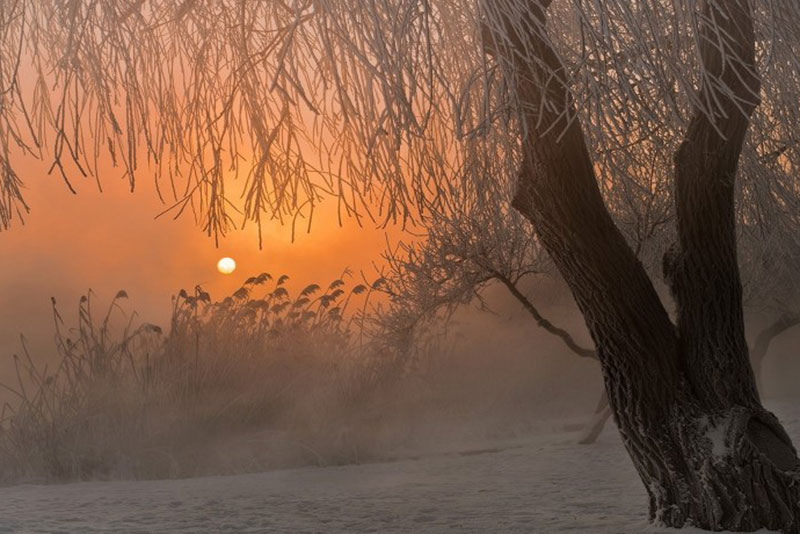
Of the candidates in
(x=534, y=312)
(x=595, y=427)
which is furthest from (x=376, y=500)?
(x=595, y=427)

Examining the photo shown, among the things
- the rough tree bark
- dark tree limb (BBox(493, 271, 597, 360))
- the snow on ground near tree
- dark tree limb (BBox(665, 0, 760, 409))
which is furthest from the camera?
dark tree limb (BBox(493, 271, 597, 360))

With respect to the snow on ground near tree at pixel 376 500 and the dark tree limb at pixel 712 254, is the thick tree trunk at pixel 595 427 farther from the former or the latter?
the dark tree limb at pixel 712 254

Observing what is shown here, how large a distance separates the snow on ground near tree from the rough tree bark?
454mm

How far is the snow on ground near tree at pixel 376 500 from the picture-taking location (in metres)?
6.50

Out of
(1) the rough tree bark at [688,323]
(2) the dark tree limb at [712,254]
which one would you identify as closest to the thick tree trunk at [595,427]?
(1) the rough tree bark at [688,323]

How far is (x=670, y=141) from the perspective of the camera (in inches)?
255

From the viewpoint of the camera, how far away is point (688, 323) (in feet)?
18.5

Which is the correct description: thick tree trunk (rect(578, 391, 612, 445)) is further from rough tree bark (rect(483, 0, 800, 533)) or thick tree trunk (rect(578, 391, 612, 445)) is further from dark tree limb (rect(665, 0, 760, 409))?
dark tree limb (rect(665, 0, 760, 409))

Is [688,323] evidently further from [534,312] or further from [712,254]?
[534,312]

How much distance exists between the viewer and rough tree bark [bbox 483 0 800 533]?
5293 mm

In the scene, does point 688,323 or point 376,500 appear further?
point 376,500

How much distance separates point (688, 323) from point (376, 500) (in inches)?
117

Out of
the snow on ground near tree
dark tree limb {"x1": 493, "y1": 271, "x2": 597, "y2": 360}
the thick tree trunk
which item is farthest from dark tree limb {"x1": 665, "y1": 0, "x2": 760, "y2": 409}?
the thick tree trunk

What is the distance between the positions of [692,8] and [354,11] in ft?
3.57
